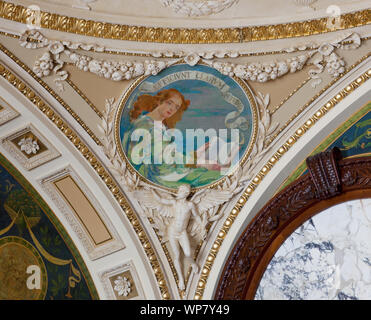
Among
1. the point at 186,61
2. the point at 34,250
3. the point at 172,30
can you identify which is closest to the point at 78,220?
the point at 34,250

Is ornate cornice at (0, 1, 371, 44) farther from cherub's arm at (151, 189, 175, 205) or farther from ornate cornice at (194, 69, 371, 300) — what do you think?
cherub's arm at (151, 189, 175, 205)

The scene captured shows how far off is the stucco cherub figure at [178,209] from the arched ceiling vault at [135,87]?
0.08m

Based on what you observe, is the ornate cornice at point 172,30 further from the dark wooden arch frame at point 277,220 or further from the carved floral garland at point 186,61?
the dark wooden arch frame at point 277,220

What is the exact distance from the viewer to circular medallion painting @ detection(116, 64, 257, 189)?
9.90 meters

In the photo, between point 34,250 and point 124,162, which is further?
point 34,250

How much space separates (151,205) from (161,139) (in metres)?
0.87

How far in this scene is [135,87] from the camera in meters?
9.85

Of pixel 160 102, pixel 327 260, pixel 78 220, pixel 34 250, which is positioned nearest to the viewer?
pixel 327 260

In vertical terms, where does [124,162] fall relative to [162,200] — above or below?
above

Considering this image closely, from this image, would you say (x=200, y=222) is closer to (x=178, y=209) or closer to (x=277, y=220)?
(x=178, y=209)

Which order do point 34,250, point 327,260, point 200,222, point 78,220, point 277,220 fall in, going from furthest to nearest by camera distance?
1. point 34,250
2. point 78,220
3. point 200,222
4. point 277,220
5. point 327,260

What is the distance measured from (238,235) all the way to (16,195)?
9.78 ft

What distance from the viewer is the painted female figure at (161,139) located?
9961 mm

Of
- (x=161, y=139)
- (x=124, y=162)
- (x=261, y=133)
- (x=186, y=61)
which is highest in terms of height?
(x=186, y=61)
